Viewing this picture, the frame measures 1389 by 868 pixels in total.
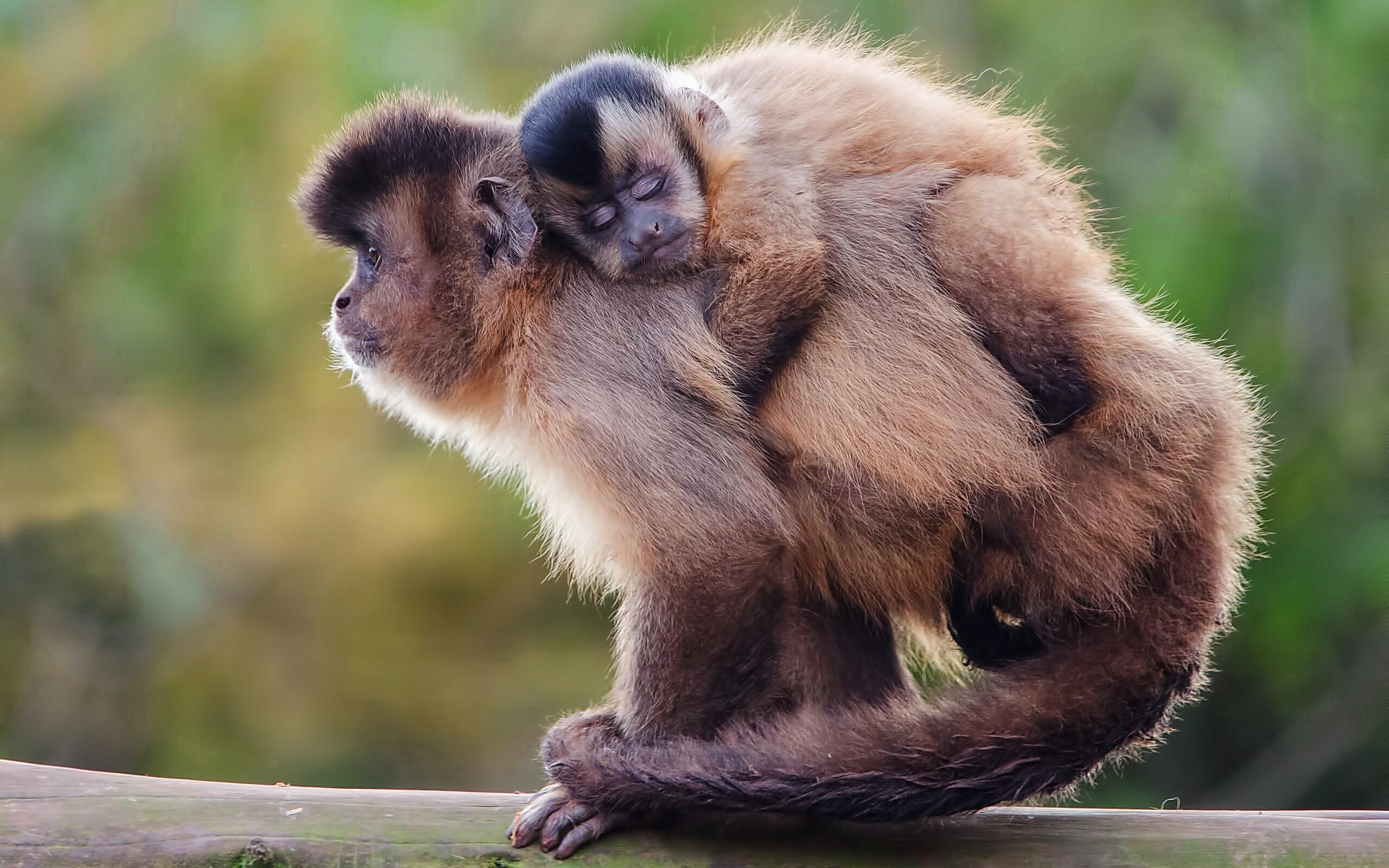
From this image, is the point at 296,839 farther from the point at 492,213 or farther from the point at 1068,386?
the point at 1068,386

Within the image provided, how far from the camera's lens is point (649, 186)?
Result: 4.46 m

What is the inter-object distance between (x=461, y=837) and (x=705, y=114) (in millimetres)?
2419

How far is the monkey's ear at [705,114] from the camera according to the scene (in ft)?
14.6

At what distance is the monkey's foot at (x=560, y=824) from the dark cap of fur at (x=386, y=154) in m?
2.09

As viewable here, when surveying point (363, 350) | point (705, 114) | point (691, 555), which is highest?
point (705, 114)

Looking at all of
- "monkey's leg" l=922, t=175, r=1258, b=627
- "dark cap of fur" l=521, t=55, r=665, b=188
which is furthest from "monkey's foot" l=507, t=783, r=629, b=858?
"dark cap of fur" l=521, t=55, r=665, b=188

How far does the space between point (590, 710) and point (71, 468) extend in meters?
5.39

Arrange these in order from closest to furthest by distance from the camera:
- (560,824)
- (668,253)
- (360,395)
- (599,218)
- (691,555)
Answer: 1. (560,824)
2. (691,555)
3. (668,253)
4. (599,218)
5. (360,395)

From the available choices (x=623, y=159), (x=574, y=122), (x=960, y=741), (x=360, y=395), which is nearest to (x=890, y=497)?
(x=960, y=741)

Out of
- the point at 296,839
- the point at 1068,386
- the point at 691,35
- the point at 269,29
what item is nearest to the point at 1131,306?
the point at 1068,386

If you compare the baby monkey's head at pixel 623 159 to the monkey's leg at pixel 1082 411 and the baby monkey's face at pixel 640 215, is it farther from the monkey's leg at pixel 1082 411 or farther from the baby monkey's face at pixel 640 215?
the monkey's leg at pixel 1082 411

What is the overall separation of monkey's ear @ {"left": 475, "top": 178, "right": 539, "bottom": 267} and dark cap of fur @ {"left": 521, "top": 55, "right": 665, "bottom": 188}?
132 mm

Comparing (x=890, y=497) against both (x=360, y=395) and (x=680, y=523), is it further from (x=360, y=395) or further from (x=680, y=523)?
(x=360, y=395)

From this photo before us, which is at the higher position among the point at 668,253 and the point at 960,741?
the point at 668,253
